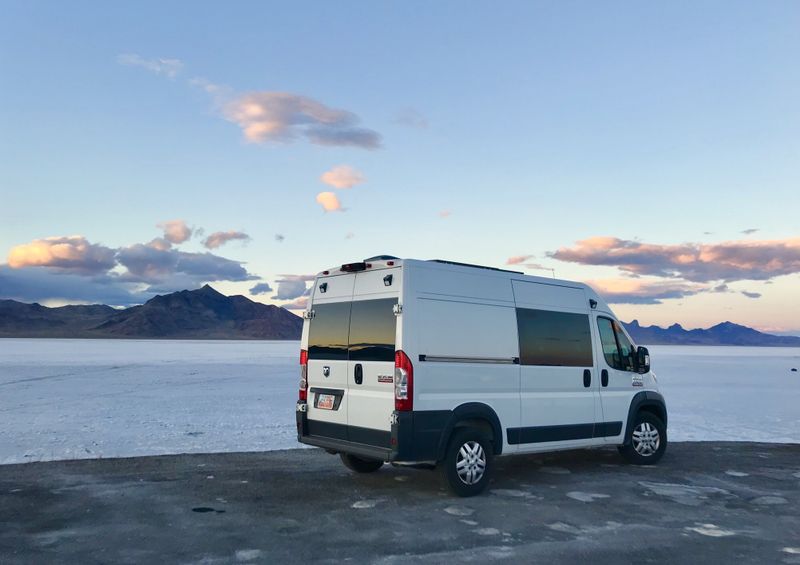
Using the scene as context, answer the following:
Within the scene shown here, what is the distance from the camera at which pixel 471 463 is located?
8211 millimetres

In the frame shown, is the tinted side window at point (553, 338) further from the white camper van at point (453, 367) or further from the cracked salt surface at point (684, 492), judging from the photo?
the cracked salt surface at point (684, 492)

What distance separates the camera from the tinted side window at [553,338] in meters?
8.97

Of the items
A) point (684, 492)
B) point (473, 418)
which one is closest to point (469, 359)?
point (473, 418)

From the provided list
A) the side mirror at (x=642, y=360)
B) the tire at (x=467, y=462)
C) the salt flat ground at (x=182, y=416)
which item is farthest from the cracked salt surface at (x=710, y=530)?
the salt flat ground at (x=182, y=416)

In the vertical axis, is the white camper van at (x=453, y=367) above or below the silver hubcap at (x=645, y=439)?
above

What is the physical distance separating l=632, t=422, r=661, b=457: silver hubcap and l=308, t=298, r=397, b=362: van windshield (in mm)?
4712

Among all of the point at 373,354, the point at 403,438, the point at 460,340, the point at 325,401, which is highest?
the point at 460,340

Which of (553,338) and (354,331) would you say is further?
(553,338)

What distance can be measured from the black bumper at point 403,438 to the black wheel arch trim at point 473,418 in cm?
3

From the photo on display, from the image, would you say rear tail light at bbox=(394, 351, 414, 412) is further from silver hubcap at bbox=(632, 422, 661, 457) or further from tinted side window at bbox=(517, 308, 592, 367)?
silver hubcap at bbox=(632, 422, 661, 457)

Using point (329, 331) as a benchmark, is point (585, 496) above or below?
below

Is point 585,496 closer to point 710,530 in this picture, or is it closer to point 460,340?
point 710,530

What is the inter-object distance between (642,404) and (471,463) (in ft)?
11.8

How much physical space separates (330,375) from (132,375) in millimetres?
27436
